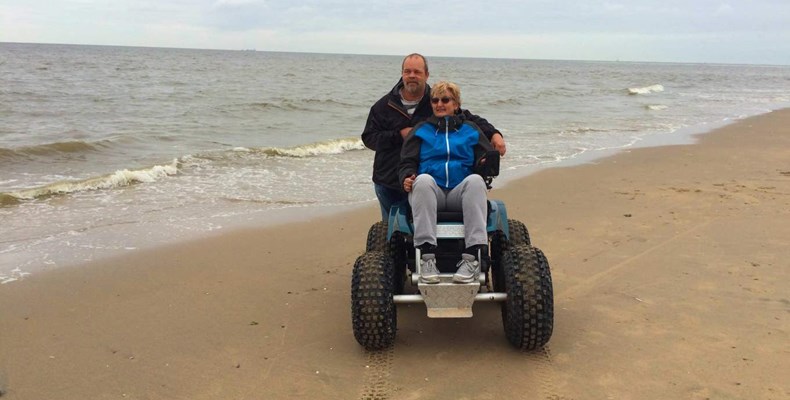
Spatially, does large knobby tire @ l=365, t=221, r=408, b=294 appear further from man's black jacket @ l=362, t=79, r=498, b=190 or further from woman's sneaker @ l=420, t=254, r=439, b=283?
man's black jacket @ l=362, t=79, r=498, b=190

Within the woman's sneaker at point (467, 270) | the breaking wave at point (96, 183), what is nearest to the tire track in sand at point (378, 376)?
the woman's sneaker at point (467, 270)

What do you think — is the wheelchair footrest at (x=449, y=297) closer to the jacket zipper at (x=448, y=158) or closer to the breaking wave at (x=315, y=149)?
the jacket zipper at (x=448, y=158)

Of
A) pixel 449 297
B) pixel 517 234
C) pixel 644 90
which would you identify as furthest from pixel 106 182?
pixel 644 90

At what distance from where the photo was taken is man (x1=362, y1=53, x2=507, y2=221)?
4.45 meters

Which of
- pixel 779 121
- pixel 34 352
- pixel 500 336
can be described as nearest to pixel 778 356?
pixel 500 336

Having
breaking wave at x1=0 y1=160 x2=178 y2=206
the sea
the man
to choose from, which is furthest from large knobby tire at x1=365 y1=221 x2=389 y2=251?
breaking wave at x1=0 y1=160 x2=178 y2=206

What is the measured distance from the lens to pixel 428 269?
395cm

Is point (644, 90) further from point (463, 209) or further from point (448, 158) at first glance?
point (463, 209)

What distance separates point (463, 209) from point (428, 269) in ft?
1.50

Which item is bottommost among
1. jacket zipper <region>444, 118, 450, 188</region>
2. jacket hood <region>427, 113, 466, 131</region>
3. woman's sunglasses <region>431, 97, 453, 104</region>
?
jacket zipper <region>444, 118, 450, 188</region>

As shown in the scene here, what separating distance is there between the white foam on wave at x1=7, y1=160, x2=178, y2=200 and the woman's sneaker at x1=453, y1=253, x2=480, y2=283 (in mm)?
7510

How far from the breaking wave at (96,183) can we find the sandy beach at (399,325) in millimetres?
3694

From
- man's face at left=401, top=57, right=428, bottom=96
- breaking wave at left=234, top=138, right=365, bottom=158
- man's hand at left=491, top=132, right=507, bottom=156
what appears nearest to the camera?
man's hand at left=491, top=132, right=507, bottom=156

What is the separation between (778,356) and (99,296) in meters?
5.07
